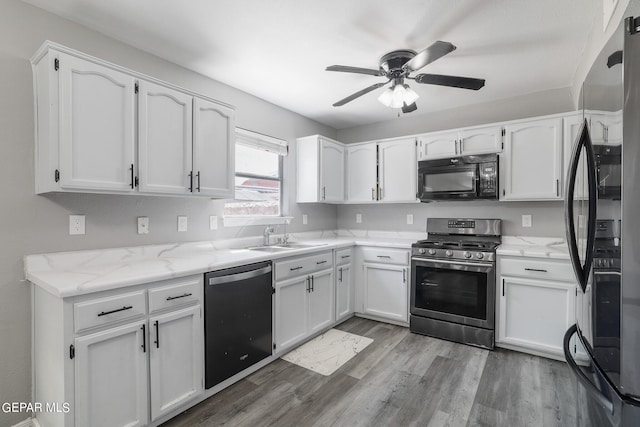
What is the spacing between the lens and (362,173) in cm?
409

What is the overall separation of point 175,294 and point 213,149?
45.9 inches

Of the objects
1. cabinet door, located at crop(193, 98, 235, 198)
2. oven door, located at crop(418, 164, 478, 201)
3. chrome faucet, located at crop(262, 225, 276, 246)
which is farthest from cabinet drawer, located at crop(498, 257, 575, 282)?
cabinet door, located at crop(193, 98, 235, 198)

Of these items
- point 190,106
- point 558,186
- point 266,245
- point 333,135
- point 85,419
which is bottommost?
point 85,419

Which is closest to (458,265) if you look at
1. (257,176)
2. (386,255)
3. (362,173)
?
(386,255)

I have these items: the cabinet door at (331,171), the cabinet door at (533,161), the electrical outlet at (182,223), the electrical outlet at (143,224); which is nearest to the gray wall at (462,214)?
the cabinet door at (533,161)

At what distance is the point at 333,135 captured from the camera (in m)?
4.75

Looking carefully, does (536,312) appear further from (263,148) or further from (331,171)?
(263,148)

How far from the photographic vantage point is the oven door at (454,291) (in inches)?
116

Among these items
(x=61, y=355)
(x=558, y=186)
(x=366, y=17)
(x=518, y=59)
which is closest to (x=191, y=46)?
(x=366, y=17)

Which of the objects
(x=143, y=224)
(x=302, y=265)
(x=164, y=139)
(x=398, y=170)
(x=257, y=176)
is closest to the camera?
(x=164, y=139)

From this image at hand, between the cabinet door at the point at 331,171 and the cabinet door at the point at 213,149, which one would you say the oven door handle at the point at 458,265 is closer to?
the cabinet door at the point at 331,171

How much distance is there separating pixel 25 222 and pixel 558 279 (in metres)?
3.88

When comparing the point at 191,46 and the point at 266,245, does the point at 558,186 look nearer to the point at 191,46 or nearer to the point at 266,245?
the point at 266,245

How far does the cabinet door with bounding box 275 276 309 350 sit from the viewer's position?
2.70 metres
